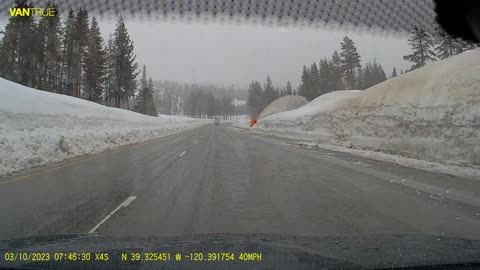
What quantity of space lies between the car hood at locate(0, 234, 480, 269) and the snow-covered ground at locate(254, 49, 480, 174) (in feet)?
31.8

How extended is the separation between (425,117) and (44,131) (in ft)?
59.1

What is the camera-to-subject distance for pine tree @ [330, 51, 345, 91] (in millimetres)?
87062

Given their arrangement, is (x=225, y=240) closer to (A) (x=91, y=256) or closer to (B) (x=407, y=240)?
(A) (x=91, y=256)

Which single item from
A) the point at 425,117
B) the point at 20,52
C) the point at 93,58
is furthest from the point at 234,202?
the point at 93,58

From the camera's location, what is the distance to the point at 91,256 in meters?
3.02

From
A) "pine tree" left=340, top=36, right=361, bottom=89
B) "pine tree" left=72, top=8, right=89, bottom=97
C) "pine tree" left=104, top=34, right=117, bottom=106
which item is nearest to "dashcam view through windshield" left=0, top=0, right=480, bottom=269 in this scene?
"pine tree" left=72, top=8, right=89, bottom=97

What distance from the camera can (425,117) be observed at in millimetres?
14945

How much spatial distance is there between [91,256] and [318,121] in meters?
30.1

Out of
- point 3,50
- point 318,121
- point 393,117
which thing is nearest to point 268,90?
point 3,50

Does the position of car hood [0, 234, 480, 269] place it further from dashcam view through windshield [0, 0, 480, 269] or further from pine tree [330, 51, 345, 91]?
pine tree [330, 51, 345, 91]

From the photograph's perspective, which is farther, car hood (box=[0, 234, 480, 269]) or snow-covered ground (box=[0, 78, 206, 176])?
snow-covered ground (box=[0, 78, 206, 176])

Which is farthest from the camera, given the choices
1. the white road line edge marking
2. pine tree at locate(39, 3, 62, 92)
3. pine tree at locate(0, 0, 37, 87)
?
pine tree at locate(39, 3, 62, 92)

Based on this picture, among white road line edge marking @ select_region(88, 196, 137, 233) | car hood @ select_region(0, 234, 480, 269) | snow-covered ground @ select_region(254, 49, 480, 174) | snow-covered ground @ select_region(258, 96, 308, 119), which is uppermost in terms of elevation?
snow-covered ground @ select_region(258, 96, 308, 119)

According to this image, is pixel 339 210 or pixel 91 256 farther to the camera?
pixel 339 210
